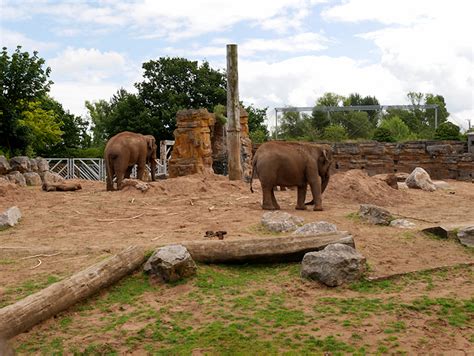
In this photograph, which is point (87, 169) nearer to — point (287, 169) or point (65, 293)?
point (287, 169)

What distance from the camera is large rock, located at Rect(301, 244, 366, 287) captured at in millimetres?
7043

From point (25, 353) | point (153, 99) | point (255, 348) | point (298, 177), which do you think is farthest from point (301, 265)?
point (153, 99)

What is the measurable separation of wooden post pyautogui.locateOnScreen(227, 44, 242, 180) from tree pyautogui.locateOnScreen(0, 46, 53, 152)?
9.57 m

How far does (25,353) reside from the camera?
18.0 ft

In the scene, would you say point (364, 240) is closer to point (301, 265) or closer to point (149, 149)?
point (301, 265)

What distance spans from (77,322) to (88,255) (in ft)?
6.02

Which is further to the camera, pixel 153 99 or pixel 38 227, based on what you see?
pixel 153 99

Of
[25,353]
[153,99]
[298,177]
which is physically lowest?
[25,353]

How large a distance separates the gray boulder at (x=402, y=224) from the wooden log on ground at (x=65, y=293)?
14.0ft

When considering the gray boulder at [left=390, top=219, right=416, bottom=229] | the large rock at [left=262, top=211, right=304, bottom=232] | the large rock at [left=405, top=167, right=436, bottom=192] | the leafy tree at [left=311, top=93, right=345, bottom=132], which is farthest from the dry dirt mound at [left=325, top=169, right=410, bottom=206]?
the leafy tree at [left=311, top=93, right=345, bottom=132]

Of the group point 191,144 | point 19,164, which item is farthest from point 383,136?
point 19,164

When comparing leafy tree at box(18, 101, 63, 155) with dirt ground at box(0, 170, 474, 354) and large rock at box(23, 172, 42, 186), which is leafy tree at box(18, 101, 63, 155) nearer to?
large rock at box(23, 172, 42, 186)

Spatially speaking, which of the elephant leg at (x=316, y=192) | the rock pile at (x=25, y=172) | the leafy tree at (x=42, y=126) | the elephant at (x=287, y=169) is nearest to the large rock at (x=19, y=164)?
the rock pile at (x=25, y=172)

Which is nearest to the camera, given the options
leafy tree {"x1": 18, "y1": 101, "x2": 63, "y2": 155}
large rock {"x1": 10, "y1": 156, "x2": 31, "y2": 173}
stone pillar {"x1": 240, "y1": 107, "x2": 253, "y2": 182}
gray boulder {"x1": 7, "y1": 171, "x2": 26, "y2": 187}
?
gray boulder {"x1": 7, "y1": 171, "x2": 26, "y2": 187}
